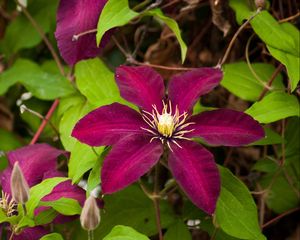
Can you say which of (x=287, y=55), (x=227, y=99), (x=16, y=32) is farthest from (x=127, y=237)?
(x=16, y=32)

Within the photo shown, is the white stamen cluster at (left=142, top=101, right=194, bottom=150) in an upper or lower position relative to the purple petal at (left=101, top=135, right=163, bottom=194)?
upper

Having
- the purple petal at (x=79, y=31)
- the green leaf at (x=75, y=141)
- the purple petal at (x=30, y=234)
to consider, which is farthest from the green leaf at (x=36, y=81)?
the purple petal at (x=30, y=234)

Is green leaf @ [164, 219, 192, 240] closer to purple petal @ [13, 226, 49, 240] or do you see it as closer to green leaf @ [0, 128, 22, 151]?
purple petal @ [13, 226, 49, 240]

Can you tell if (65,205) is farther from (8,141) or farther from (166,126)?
(8,141)

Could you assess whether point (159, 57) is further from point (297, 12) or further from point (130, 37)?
point (297, 12)

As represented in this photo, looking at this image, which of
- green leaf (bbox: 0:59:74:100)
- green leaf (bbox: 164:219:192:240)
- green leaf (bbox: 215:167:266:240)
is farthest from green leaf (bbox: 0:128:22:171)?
green leaf (bbox: 215:167:266:240)

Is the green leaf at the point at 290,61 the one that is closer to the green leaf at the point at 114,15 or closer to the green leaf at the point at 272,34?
the green leaf at the point at 272,34
